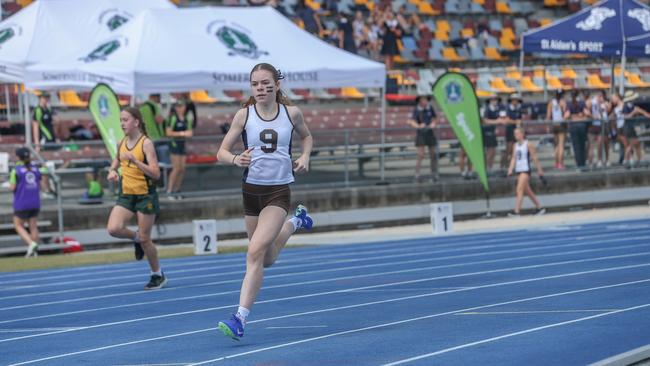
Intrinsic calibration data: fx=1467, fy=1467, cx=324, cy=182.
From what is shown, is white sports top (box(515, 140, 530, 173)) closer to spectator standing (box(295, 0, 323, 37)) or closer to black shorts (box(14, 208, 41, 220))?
black shorts (box(14, 208, 41, 220))

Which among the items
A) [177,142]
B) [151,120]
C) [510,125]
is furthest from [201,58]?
[510,125]

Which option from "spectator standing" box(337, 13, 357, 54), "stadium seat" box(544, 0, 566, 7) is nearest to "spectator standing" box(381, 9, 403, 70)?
"spectator standing" box(337, 13, 357, 54)

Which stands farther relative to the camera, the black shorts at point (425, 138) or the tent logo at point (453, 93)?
the black shorts at point (425, 138)

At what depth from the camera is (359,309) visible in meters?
11.6

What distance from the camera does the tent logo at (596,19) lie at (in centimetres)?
3025

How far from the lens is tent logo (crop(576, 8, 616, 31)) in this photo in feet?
99.2

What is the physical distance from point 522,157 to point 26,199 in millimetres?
9415

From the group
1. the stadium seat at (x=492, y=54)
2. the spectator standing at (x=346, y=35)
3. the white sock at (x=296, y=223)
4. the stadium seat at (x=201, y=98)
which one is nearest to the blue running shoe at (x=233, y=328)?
the white sock at (x=296, y=223)

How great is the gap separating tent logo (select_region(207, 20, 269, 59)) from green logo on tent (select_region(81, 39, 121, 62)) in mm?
1669

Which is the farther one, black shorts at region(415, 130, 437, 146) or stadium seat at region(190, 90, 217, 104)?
stadium seat at region(190, 90, 217, 104)

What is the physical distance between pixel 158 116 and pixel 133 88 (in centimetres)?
115

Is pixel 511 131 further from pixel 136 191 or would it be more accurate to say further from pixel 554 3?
pixel 554 3

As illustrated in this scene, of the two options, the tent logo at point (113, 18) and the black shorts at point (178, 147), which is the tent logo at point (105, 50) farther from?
the black shorts at point (178, 147)

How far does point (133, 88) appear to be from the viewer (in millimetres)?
23375
